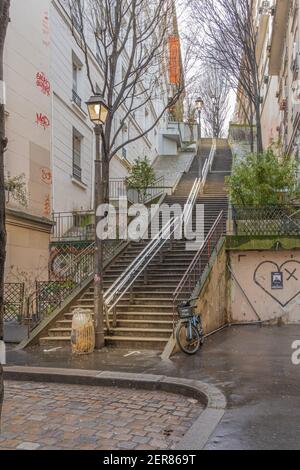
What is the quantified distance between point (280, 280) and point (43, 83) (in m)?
9.66

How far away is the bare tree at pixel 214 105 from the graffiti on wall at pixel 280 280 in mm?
30068

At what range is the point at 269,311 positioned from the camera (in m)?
12.8

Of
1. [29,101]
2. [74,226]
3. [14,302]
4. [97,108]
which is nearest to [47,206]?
[74,226]

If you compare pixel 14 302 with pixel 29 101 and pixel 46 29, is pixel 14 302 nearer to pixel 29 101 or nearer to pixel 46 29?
pixel 29 101

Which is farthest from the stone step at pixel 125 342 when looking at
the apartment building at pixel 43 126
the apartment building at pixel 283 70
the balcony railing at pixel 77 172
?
the apartment building at pixel 283 70

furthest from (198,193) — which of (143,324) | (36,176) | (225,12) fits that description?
(143,324)

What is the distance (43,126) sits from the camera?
51.0ft

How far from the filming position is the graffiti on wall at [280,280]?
1272cm

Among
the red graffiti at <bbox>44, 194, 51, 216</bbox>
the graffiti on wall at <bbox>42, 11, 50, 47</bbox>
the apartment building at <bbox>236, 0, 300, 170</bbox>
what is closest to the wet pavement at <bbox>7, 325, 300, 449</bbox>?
the red graffiti at <bbox>44, 194, 51, 216</bbox>

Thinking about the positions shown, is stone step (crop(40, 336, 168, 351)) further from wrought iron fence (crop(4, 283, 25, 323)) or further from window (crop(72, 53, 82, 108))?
window (crop(72, 53, 82, 108))

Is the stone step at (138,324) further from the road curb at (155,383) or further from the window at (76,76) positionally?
the window at (76,76)

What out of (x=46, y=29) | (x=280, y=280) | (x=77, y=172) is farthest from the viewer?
(x=77, y=172)

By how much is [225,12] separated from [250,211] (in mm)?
9264

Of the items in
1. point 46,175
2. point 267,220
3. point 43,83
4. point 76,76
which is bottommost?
point 267,220
